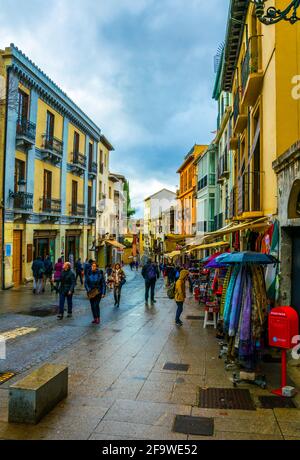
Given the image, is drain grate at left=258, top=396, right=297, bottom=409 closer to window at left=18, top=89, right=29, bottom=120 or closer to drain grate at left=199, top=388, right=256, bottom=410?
drain grate at left=199, top=388, right=256, bottom=410

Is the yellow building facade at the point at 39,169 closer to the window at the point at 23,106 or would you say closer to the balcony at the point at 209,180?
the window at the point at 23,106

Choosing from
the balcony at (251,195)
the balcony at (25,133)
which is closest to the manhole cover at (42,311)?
the balcony at (251,195)

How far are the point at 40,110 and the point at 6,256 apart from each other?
9.20m

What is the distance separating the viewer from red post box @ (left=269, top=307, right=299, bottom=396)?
18.5ft

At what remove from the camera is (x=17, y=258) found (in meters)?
20.4

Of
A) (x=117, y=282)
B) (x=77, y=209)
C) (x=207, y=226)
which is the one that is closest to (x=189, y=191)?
(x=207, y=226)

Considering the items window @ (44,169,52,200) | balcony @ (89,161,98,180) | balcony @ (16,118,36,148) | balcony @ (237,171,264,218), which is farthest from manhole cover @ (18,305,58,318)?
balcony @ (89,161,98,180)

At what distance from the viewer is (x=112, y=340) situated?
904 cm

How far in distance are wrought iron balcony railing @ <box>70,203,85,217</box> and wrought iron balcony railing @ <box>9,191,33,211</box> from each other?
7.30 meters

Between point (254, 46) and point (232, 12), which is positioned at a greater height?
point (232, 12)
